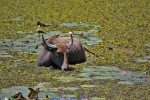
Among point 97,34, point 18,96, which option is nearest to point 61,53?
point 18,96

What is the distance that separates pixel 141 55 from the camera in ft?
30.5

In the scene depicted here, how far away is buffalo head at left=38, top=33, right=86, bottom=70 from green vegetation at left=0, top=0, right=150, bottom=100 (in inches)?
6.1

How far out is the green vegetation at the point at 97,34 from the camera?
729cm

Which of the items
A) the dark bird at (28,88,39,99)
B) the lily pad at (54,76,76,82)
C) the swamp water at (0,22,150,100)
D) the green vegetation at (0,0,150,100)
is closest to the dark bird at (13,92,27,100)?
the dark bird at (28,88,39,99)

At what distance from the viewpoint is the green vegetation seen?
7.29 metres

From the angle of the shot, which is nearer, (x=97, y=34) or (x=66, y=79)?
(x=66, y=79)

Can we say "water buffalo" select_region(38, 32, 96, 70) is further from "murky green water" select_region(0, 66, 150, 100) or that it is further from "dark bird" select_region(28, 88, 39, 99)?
"dark bird" select_region(28, 88, 39, 99)

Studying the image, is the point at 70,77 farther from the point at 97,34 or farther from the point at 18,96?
the point at 97,34

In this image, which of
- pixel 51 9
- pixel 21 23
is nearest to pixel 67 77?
pixel 21 23

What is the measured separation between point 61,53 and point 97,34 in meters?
2.66

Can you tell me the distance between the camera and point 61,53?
863 centimetres

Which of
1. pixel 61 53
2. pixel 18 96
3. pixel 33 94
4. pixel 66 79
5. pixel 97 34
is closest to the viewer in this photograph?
pixel 18 96

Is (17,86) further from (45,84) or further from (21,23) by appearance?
(21,23)

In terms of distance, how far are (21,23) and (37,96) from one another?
5.98 meters
